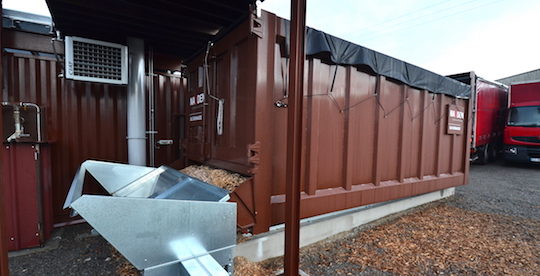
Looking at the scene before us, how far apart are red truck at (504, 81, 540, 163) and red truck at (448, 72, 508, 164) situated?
0.53m

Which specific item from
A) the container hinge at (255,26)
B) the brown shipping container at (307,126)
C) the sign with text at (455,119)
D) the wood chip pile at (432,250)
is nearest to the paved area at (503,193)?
the wood chip pile at (432,250)

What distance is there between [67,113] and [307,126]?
335cm

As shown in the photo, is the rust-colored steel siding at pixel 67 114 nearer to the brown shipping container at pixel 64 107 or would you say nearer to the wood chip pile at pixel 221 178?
the brown shipping container at pixel 64 107

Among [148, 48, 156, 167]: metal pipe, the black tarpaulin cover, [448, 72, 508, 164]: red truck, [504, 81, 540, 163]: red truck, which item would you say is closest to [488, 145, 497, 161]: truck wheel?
[448, 72, 508, 164]: red truck

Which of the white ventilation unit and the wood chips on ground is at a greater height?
the white ventilation unit

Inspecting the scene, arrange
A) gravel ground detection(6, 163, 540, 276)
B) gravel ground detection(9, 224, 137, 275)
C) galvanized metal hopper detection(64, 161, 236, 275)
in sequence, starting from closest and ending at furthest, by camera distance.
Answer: galvanized metal hopper detection(64, 161, 236, 275), gravel ground detection(9, 224, 137, 275), gravel ground detection(6, 163, 540, 276)

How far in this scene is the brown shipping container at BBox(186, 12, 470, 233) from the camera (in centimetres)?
236

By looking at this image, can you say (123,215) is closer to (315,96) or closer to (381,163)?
(315,96)

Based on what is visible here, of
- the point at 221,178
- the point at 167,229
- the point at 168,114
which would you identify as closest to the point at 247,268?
the point at 221,178

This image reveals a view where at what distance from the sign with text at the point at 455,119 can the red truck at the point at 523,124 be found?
640 centimetres

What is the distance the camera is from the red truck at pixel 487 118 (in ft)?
28.2

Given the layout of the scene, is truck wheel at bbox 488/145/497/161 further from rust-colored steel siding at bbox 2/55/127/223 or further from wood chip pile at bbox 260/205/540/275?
rust-colored steel siding at bbox 2/55/127/223

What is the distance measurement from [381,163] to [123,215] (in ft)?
11.2

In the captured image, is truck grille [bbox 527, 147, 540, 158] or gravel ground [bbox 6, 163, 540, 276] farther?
truck grille [bbox 527, 147, 540, 158]
